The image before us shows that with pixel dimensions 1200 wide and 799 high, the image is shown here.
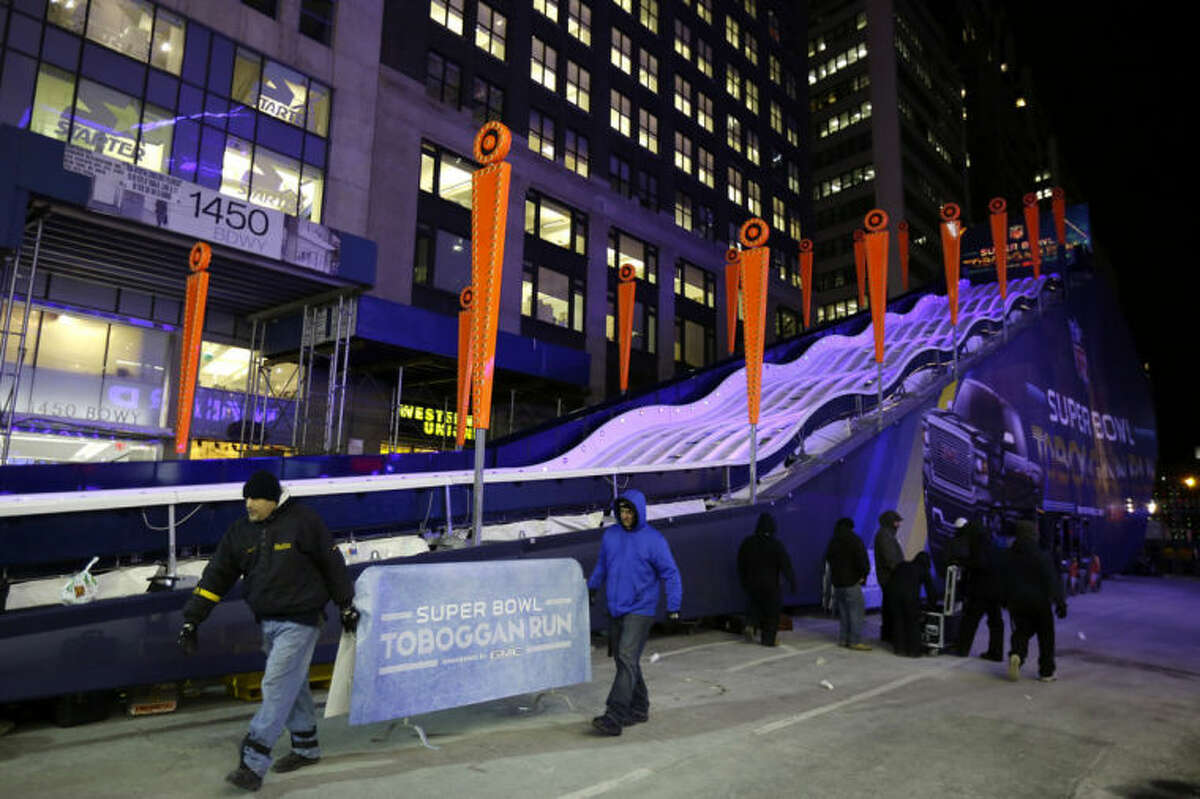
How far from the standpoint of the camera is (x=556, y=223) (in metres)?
34.9

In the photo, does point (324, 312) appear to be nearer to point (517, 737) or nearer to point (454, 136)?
point (454, 136)

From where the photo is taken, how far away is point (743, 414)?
22.2 m

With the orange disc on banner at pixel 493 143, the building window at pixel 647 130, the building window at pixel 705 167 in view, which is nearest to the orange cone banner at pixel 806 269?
the building window at pixel 647 130

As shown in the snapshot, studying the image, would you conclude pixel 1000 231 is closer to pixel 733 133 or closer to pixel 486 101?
pixel 486 101

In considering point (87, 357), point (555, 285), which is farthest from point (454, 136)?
point (87, 357)

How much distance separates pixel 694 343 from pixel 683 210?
27.0ft

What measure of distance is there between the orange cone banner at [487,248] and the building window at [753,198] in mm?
44253

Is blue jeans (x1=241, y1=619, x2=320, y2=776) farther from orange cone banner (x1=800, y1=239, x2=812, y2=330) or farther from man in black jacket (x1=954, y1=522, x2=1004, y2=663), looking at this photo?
orange cone banner (x1=800, y1=239, x2=812, y2=330)

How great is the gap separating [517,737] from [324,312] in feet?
66.1

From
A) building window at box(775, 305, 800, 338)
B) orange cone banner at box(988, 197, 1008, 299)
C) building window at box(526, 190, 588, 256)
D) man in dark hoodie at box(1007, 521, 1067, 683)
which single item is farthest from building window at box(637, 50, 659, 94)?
man in dark hoodie at box(1007, 521, 1067, 683)

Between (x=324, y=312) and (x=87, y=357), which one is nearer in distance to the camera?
(x=87, y=357)

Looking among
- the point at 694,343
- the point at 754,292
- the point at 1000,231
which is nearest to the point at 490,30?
the point at 694,343

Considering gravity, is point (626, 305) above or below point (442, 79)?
below

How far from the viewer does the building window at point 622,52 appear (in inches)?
1604
